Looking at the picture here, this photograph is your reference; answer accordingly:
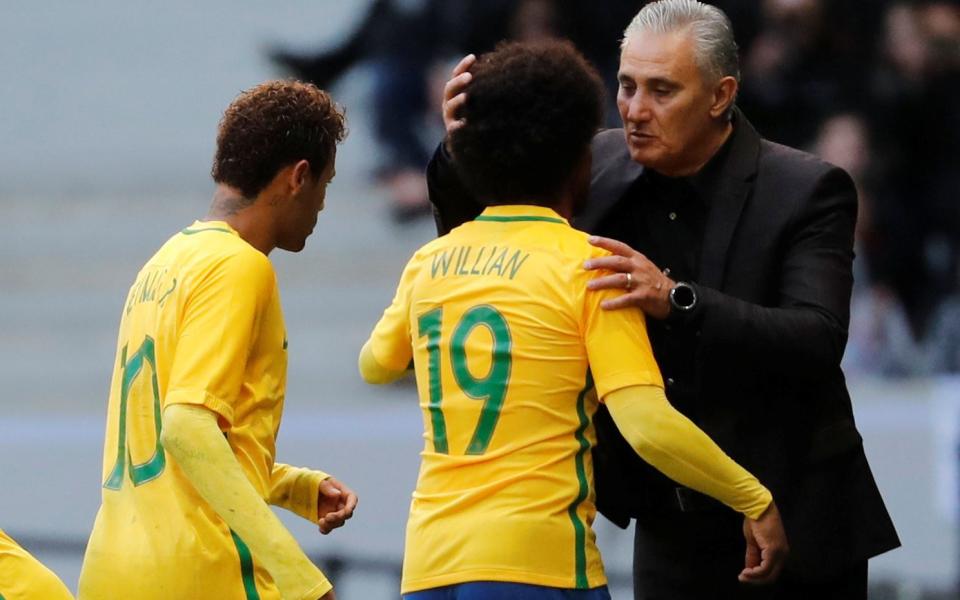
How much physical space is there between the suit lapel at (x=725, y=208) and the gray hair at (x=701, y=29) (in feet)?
0.51

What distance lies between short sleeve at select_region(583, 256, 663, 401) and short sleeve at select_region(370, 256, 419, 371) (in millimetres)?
345

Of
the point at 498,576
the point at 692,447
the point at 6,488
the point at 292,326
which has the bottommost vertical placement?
the point at 6,488

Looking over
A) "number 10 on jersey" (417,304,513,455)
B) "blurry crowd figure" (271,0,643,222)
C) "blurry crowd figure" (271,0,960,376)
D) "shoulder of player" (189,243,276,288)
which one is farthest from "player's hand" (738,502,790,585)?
"blurry crowd figure" (271,0,643,222)

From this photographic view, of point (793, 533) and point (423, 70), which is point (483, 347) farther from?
point (423, 70)

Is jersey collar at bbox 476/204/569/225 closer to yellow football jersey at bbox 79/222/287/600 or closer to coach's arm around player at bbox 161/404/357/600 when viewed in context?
yellow football jersey at bbox 79/222/287/600

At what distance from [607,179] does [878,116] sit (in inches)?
162

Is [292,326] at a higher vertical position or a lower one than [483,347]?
lower

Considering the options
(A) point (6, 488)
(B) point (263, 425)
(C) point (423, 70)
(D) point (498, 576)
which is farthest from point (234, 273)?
(A) point (6, 488)

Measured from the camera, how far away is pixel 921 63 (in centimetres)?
750

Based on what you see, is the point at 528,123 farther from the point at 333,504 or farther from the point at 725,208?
the point at 333,504

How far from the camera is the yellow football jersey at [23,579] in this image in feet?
10.7

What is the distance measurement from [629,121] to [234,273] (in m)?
0.83

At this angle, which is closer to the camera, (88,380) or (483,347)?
(483,347)

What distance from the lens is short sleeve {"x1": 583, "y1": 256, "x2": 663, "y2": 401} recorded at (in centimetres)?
290
